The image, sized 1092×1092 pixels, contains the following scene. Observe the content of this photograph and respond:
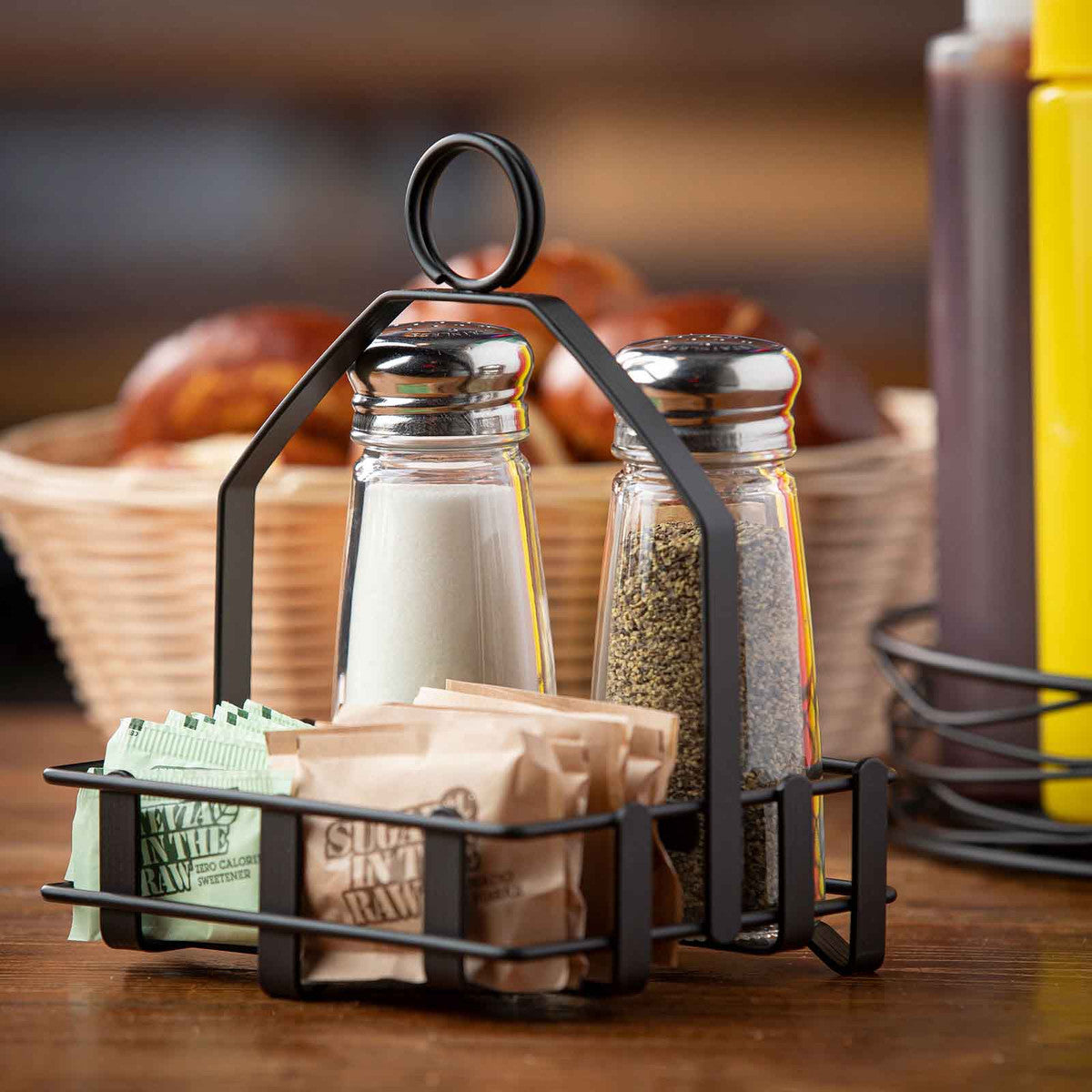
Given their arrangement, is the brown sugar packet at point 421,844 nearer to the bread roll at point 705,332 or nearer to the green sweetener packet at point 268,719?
the green sweetener packet at point 268,719

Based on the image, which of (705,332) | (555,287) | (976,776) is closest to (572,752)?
(976,776)

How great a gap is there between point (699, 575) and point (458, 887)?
0.11m

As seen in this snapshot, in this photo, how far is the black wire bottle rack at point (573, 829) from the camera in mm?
385

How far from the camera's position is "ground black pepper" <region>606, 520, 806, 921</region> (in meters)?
0.43

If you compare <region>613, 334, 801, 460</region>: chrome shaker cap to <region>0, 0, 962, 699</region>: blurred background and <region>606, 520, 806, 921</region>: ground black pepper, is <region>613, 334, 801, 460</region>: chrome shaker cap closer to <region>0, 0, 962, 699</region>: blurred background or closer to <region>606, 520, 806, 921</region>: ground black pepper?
<region>606, 520, 806, 921</region>: ground black pepper

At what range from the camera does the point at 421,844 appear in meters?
0.39

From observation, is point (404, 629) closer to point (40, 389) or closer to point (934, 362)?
point (934, 362)

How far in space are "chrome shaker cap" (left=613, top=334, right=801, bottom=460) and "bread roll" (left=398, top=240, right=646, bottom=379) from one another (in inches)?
18.5

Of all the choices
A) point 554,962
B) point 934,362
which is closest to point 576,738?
point 554,962

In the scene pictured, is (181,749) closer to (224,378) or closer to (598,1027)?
(598,1027)

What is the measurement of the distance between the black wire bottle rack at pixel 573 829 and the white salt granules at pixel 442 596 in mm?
51

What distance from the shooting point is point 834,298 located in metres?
1.62

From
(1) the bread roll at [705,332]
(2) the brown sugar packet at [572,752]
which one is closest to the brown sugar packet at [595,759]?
(2) the brown sugar packet at [572,752]

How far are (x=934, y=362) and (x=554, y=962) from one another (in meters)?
0.38
